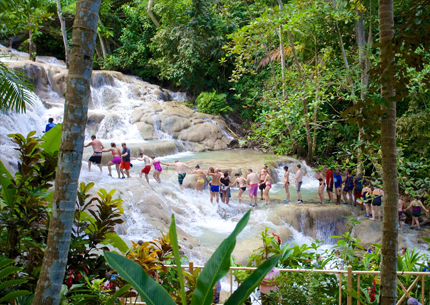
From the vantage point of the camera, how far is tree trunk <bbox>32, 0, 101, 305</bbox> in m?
2.13

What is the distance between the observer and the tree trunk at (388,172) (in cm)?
271

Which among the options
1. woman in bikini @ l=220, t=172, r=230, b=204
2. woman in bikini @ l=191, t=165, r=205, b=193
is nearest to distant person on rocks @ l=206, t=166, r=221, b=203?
woman in bikini @ l=220, t=172, r=230, b=204

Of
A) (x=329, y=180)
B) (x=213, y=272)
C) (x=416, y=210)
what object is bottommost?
(x=416, y=210)

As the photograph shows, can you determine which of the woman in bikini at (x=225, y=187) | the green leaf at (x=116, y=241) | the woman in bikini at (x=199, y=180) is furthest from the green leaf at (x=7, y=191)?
the woman in bikini at (x=199, y=180)

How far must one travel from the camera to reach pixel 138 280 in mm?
2090

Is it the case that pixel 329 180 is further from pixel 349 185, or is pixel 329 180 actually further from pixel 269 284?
pixel 269 284

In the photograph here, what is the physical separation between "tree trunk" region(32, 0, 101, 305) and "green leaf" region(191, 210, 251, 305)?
2.78 ft

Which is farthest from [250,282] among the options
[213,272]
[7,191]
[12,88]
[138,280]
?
[12,88]

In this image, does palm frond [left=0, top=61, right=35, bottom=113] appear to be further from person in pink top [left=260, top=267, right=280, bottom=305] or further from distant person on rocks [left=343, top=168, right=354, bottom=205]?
distant person on rocks [left=343, top=168, right=354, bottom=205]

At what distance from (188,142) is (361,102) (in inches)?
670

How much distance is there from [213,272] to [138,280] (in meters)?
0.45

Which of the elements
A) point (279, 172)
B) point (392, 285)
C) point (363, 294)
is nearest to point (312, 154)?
point (279, 172)

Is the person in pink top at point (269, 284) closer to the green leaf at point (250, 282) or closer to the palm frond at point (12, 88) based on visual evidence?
the green leaf at point (250, 282)

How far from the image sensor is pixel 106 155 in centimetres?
1456
